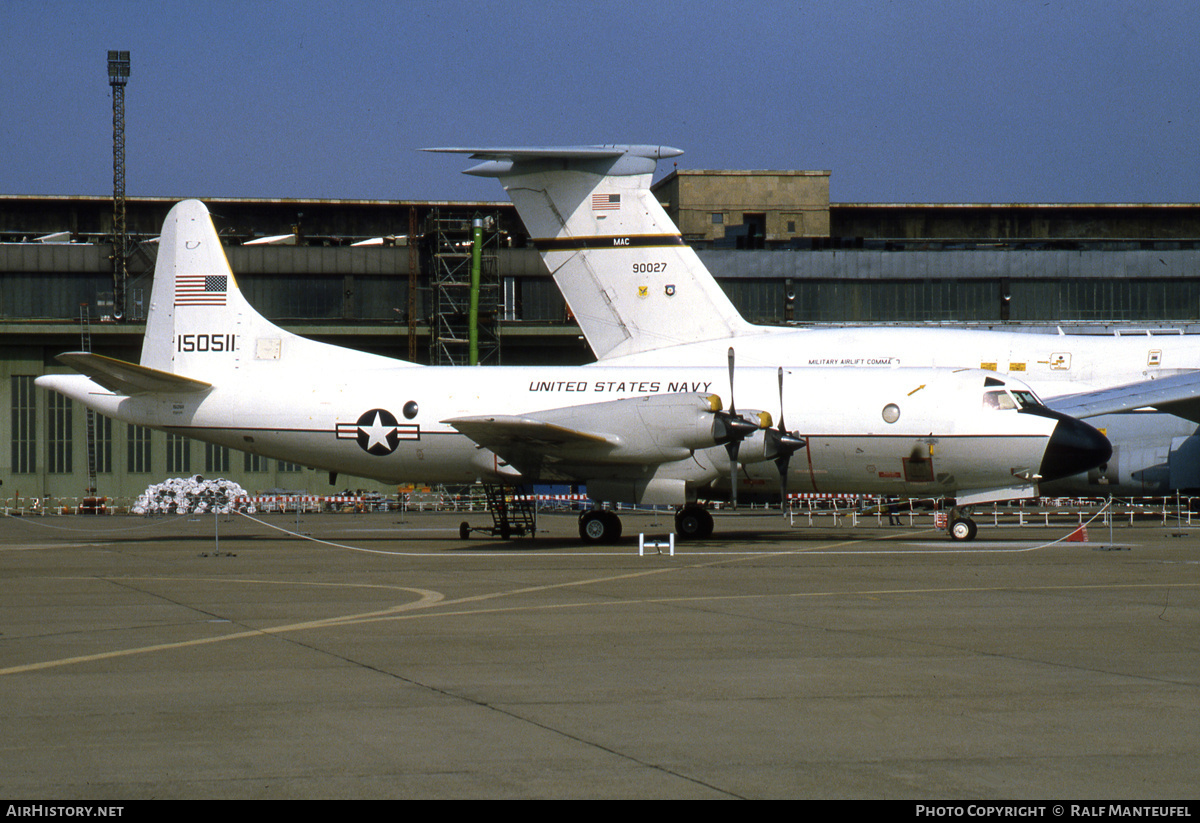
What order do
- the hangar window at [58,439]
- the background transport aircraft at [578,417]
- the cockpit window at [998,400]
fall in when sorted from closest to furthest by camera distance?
the background transport aircraft at [578,417]
the cockpit window at [998,400]
the hangar window at [58,439]

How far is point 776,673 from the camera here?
10289 mm

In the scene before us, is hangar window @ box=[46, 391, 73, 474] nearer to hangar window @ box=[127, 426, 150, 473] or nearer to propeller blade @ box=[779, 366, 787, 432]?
hangar window @ box=[127, 426, 150, 473]

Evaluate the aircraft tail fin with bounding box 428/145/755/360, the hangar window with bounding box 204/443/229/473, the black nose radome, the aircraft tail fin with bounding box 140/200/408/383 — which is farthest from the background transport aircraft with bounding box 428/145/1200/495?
the hangar window with bounding box 204/443/229/473

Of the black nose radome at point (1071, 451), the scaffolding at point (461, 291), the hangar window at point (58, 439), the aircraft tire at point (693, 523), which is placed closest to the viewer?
the black nose radome at point (1071, 451)

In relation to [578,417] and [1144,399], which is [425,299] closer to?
[578,417]

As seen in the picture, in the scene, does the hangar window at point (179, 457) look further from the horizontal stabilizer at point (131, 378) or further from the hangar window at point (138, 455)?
the horizontal stabilizer at point (131, 378)

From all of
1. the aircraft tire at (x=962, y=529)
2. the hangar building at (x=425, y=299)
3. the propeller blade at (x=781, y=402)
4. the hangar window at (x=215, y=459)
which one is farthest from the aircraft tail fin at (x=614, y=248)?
the hangar window at (x=215, y=459)

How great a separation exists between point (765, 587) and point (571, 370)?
12.5m

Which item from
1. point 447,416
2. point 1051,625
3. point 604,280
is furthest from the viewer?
point 604,280

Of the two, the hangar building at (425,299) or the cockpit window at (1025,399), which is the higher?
the hangar building at (425,299)

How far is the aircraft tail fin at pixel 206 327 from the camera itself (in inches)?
1182

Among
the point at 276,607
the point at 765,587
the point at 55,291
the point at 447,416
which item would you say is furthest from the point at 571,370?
the point at 55,291

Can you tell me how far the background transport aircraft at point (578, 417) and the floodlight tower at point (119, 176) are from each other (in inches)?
1355
